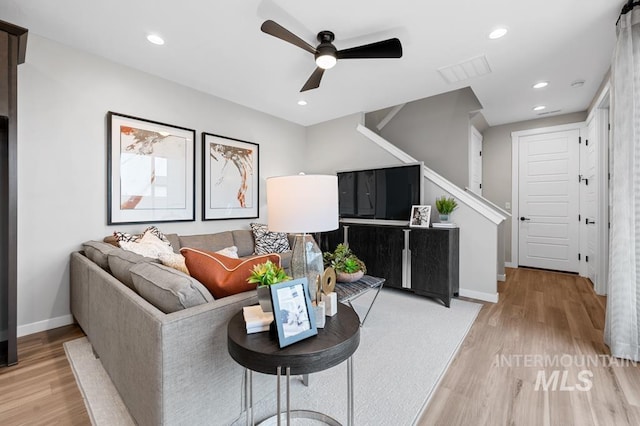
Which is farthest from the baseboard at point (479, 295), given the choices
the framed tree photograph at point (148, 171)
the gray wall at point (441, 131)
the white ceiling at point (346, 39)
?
the framed tree photograph at point (148, 171)

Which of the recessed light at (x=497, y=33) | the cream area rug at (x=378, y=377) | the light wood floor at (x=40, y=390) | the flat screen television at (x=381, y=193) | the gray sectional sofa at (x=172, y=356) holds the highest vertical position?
the recessed light at (x=497, y=33)

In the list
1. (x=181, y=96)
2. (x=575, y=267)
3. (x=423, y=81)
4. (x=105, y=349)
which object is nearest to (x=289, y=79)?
(x=181, y=96)

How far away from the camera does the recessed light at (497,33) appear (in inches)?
90.1

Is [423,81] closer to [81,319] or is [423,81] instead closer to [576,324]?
[576,324]

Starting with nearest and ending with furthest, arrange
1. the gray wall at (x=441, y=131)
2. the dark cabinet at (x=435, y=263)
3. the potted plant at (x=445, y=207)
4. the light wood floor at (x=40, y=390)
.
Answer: the light wood floor at (x=40, y=390) < the dark cabinet at (x=435, y=263) < the potted plant at (x=445, y=207) < the gray wall at (x=441, y=131)

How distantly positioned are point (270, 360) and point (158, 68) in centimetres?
323

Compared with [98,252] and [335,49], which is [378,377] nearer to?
[98,252]

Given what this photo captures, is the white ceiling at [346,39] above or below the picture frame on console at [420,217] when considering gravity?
above

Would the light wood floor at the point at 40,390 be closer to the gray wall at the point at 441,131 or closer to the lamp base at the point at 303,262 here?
the lamp base at the point at 303,262

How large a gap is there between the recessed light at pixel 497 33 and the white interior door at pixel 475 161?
80.2 inches

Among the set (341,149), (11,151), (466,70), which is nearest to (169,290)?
(11,151)

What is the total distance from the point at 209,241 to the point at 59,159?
1.57 meters

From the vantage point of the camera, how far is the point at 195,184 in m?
3.49

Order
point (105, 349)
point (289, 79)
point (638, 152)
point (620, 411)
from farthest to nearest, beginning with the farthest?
point (289, 79), point (638, 152), point (105, 349), point (620, 411)
